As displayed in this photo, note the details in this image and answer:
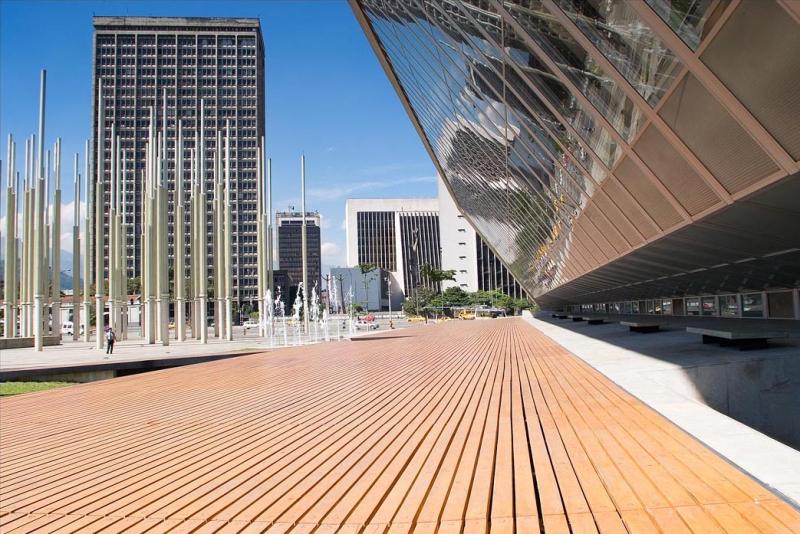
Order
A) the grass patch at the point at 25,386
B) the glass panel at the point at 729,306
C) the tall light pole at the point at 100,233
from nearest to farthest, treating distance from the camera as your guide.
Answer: the grass patch at the point at 25,386 < the glass panel at the point at 729,306 < the tall light pole at the point at 100,233

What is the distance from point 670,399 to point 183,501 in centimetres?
478

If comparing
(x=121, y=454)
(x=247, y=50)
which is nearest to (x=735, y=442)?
(x=121, y=454)

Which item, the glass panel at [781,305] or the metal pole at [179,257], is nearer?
the glass panel at [781,305]

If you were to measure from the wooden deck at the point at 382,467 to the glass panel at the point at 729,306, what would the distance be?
11275mm

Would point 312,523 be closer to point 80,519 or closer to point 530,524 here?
point 530,524

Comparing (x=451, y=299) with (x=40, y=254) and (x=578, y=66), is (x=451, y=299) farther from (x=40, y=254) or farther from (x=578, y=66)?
(x=578, y=66)

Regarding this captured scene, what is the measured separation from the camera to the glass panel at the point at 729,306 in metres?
17.9

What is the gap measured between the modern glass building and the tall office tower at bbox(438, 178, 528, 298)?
88488 millimetres

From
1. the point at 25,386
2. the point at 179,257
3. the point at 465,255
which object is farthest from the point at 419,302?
the point at 25,386

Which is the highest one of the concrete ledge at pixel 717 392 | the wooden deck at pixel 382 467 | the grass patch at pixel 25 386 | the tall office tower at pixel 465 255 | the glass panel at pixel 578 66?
the tall office tower at pixel 465 255

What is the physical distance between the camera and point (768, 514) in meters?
3.06

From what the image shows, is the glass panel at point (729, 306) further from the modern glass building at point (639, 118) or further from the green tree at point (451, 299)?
the green tree at point (451, 299)

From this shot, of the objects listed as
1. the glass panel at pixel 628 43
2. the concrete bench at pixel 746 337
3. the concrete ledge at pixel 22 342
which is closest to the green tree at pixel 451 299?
the concrete ledge at pixel 22 342

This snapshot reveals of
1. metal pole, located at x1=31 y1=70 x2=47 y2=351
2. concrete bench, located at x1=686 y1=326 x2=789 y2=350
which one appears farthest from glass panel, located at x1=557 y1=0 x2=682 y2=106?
metal pole, located at x1=31 y1=70 x2=47 y2=351
